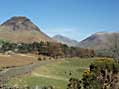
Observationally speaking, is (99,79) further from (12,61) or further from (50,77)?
(12,61)

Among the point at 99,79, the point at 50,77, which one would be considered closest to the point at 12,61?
the point at 50,77

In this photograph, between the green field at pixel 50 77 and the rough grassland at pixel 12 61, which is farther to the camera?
the rough grassland at pixel 12 61

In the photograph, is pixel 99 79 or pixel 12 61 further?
pixel 12 61

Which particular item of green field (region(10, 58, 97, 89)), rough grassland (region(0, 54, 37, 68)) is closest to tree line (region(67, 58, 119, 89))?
green field (region(10, 58, 97, 89))

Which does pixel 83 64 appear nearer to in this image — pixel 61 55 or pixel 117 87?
pixel 61 55

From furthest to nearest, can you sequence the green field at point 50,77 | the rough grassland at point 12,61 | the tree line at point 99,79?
the rough grassland at point 12,61, the green field at point 50,77, the tree line at point 99,79

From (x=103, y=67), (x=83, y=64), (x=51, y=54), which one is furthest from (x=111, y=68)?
(x=51, y=54)

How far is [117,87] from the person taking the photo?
4097cm

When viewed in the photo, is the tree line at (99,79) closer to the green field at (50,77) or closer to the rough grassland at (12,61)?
the green field at (50,77)

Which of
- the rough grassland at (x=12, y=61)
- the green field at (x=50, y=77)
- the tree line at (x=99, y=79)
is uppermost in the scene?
the rough grassland at (x=12, y=61)

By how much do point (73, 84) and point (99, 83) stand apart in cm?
773

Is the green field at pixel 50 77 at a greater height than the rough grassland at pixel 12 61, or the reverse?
the rough grassland at pixel 12 61

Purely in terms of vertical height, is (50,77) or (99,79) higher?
(99,79)

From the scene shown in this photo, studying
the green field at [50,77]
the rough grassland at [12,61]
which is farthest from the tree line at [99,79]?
the rough grassland at [12,61]
